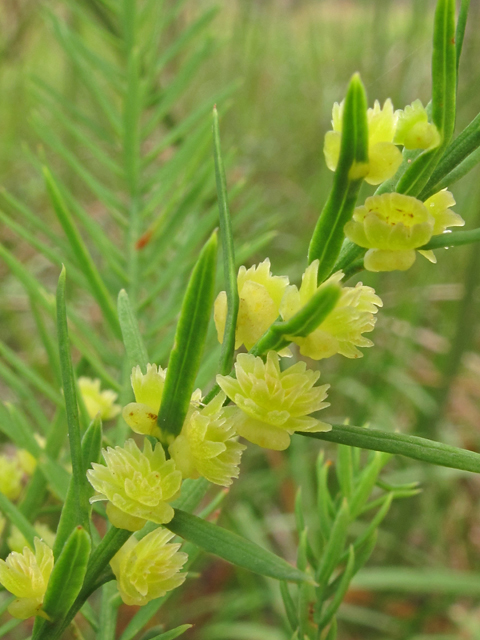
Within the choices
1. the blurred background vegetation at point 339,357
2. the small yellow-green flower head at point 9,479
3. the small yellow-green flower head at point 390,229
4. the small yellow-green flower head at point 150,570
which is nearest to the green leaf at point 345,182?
the small yellow-green flower head at point 390,229

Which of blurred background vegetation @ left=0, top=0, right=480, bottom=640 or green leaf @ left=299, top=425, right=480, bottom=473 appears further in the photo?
blurred background vegetation @ left=0, top=0, right=480, bottom=640

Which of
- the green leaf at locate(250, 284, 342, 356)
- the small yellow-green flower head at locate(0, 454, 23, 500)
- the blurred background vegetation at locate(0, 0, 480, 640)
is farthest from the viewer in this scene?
the blurred background vegetation at locate(0, 0, 480, 640)

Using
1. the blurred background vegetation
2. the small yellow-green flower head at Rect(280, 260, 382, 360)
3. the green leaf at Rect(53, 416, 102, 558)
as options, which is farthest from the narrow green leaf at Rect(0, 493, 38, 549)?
the blurred background vegetation

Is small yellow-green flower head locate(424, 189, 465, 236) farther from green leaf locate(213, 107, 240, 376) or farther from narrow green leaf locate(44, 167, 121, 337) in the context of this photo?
narrow green leaf locate(44, 167, 121, 337)

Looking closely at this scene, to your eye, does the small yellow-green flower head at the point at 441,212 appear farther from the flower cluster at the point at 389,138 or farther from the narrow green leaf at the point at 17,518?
the narrow green leaf at the point at 17,518

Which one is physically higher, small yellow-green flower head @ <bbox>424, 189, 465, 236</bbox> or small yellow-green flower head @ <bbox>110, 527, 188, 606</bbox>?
small yellow-green flower head @ <bbox>424, 189, 465, 236</bbox>

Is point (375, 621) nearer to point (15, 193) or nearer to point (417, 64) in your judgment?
point (417, 64)
